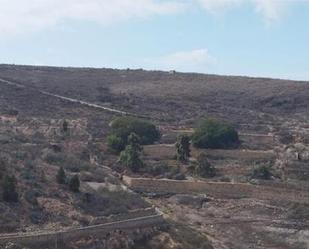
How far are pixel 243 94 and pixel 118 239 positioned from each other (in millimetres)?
66331

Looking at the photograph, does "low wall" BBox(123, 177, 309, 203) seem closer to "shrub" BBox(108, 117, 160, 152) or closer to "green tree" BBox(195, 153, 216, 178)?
"green tree" BBox(195, 153, 216, 178)

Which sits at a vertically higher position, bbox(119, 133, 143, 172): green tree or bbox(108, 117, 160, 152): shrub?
bbox(108, 117, 160, 152): shrub

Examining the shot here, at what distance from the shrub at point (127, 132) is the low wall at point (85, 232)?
1856 centimetres

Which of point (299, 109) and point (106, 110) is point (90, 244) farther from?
point (299, 109)


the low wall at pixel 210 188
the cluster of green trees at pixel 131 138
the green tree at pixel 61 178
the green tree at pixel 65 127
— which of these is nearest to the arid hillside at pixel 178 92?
the cluster of green trees at pixel 131 138

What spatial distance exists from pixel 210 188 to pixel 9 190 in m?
17.4

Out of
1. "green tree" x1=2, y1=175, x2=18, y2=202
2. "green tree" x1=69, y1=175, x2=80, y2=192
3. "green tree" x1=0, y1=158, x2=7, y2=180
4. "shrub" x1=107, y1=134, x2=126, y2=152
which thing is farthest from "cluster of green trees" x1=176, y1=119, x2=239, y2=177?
"green tree" x1=2, y1=175, x2=18, y2=202

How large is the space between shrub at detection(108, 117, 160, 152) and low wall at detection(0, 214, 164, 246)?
18559 millimetres

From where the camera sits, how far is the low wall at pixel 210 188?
5272cm

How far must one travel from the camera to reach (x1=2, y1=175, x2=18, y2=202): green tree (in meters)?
39.6

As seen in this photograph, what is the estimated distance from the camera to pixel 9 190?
39.6m

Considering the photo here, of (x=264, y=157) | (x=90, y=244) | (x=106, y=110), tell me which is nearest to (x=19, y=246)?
(x=90, y=244)

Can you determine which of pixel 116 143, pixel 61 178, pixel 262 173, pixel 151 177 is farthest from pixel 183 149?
pixel 61 178

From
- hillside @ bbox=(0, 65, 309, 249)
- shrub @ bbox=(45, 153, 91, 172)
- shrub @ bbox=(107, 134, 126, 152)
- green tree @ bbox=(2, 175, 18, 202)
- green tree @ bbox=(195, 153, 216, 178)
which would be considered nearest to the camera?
green tree @ bbox=(2, 175, 18, 202)
